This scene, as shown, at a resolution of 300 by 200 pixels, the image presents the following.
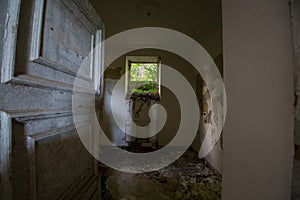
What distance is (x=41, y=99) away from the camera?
543 mm

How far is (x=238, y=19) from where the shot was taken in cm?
75

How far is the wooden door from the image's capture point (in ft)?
1.38

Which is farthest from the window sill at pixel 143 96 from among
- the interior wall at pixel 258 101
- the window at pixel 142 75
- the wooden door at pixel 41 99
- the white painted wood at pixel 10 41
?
the white painted wood at pixel 10 41

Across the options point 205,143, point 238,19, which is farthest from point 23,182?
point 205,143

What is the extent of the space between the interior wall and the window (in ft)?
9.52

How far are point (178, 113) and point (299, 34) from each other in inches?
122

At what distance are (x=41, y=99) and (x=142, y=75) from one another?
10.7ft

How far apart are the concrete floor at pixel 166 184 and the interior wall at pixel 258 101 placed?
45.6 inches

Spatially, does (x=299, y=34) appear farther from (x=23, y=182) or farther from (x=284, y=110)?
(x=23, y=182)

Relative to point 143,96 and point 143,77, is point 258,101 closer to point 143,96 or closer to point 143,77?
point 143,96

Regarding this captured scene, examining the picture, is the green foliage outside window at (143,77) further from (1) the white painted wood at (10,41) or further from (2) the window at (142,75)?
(1) the white painted wood at (10,41)

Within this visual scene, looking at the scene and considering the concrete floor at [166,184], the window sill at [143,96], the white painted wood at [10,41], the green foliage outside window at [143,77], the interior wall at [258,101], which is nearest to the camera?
the white painted wood at [10,41]

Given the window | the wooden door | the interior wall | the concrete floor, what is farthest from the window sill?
the interior wall

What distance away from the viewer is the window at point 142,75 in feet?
12.0
